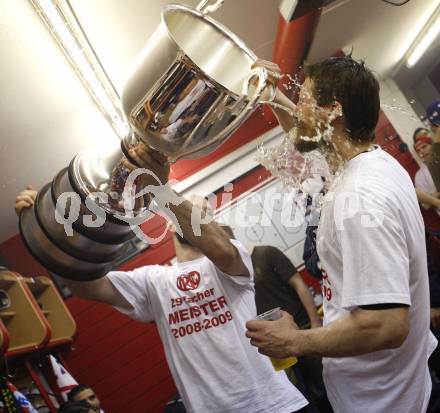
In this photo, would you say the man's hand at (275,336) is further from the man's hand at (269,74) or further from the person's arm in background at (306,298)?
the person's arm in background at (306,298)

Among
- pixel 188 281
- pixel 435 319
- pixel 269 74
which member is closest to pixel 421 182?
pixel 435 319

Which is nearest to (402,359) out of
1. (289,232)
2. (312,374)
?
(312,374)

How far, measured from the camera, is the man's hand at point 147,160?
126 cm

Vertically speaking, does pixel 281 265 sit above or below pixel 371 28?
below

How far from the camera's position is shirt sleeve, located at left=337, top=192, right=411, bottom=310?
102 cm

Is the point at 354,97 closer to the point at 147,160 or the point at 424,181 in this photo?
the point at 147,160

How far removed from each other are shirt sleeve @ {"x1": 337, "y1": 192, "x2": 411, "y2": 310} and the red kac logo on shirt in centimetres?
98

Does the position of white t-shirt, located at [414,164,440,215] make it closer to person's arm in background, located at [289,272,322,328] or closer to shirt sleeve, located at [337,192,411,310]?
person's arm in background, located at [289,272,322,328]

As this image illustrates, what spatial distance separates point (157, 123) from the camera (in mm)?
1120

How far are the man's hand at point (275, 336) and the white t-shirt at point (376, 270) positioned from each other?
0.19m

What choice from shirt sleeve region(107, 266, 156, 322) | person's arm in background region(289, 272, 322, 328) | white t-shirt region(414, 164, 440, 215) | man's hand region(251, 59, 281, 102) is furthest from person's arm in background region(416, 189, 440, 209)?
man's hand region(251, 59, 281, 102)

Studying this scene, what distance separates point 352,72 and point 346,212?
594mm

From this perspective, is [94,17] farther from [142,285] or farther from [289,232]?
[289,232]

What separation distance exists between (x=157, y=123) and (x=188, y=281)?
1.03 metres
